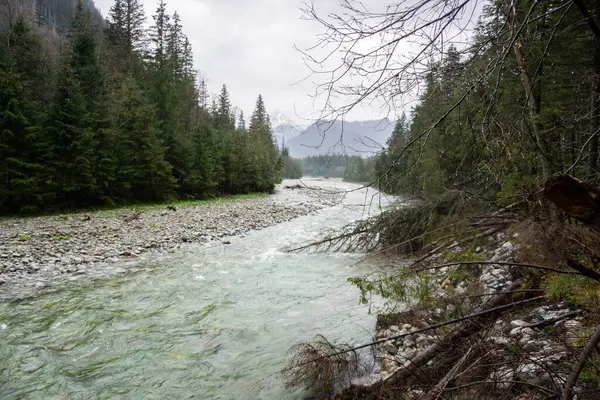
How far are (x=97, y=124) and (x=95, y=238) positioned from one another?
33.5 ft

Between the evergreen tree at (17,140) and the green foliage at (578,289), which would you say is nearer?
the green foliage at (578,289)

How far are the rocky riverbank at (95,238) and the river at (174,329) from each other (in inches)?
52.8

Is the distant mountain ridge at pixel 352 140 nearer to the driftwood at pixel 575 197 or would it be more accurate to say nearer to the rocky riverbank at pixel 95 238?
the rocky riverbank at pixel 95 238

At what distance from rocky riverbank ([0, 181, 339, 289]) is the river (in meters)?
1.34

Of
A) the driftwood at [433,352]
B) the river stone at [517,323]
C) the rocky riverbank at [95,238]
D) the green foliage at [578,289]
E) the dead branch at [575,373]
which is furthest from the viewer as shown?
the rocky riverbank at [95,238]

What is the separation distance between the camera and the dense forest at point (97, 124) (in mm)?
14836

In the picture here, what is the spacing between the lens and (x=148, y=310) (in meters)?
5.55

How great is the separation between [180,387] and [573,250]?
410 centimetres

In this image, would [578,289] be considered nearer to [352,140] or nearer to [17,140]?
[352,140]

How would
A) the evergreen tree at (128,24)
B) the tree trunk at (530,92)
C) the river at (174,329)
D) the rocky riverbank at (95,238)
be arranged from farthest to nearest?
the evergreen tree at (128,24), the rocky riverbank at (95,238), the river at (174,329), the tree trunk at (530,92)

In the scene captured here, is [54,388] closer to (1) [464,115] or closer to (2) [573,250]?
(1) [464,115]

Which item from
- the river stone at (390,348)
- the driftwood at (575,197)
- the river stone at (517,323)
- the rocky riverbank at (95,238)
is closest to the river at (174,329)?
the river stone at (390,348)

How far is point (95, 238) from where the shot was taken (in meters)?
10.2

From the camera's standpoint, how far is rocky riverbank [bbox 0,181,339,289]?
7.44 m
